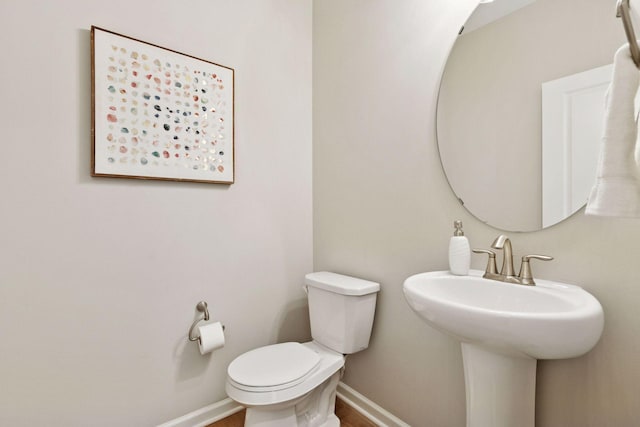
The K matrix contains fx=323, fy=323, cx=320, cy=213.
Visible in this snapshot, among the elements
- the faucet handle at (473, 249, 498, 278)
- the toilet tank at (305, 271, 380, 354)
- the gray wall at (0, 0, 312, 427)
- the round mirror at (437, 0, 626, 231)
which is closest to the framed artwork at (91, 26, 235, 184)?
the gray wall at (0, 0, 312, 427)

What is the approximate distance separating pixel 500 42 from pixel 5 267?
1996mm

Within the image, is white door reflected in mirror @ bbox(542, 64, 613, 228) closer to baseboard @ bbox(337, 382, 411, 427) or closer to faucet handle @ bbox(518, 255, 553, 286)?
faucet handle @ bbox(518, 255, 553, 286)

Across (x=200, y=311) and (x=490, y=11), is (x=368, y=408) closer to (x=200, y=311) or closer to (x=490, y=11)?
(x=200, y=311)

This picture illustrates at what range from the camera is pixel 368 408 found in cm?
168

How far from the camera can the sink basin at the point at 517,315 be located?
75 cm

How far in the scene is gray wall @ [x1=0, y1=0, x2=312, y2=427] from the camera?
1.21 meters

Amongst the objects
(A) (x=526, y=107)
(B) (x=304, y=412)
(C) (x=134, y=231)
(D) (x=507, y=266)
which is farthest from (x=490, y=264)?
Answer: (C) (x=134, y=231)

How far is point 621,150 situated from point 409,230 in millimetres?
883

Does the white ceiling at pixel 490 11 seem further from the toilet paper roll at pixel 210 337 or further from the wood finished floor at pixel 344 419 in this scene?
the wood finished floor at pixel 344 419

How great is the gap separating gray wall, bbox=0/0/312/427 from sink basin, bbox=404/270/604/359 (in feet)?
3.34

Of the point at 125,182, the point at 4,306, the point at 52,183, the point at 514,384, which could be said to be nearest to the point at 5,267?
the point at 4,306

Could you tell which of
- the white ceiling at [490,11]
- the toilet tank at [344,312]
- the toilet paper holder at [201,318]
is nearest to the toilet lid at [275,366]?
the toilet tank at [344,312]

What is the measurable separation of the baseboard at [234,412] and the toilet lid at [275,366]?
16.7 inches

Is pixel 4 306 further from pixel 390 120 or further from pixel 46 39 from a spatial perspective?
pixel 390 120
